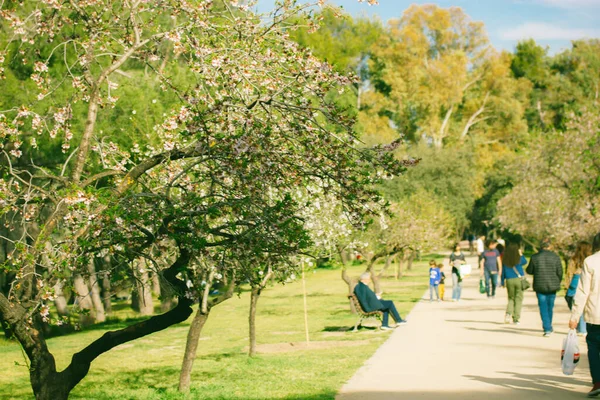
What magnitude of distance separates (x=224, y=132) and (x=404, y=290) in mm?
26541

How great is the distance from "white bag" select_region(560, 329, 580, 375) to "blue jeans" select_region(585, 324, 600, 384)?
→ 20 centimetres

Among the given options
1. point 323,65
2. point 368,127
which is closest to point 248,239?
point 323,65

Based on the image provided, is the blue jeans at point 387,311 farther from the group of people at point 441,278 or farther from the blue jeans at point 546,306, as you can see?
the group of people at point 441,278

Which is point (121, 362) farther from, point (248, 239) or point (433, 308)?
point (248, 239)

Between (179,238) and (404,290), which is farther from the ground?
(179,238)

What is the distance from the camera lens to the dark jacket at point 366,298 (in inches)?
708

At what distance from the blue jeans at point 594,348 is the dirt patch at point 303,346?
6.97 metres

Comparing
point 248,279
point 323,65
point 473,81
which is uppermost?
point 473,81

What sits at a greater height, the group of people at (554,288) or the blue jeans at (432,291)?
the group of people at (554,288)

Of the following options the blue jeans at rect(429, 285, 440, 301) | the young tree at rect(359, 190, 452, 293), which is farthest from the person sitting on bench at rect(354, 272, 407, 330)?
the blue jeans at rect(429, 285, 440, 301)

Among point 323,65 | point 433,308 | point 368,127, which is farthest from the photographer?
point 368,127

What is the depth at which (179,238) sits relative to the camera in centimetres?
733

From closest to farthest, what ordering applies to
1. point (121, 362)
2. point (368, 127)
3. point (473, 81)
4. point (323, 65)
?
point (323, 65)
point (121, 362)
point (368, 127)
point (473, 81)

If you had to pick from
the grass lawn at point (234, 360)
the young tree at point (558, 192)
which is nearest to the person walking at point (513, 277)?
the grass lawn at point (234, 360)
